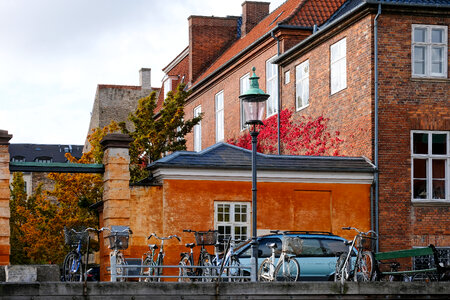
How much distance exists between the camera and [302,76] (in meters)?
30.7

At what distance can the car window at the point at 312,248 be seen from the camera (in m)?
19.1

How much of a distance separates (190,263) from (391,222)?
285 inches

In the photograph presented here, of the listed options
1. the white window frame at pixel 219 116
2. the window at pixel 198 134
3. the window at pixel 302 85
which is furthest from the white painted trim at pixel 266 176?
the window at pixel 198 134

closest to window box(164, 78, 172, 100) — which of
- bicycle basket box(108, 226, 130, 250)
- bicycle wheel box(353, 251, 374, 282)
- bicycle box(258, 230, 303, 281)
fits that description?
bicycle basket box(108, 226, 130, 250)

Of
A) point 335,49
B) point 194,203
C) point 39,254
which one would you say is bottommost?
point 39,254

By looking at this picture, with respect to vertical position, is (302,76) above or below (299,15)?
below

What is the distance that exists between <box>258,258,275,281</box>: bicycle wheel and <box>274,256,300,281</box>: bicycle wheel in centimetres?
14

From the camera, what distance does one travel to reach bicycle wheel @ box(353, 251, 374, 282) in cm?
1644

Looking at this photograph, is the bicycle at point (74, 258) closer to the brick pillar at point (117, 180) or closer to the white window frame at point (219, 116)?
the brick pillar at point (117, 180)

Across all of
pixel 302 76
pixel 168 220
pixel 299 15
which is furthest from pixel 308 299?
pixel 299 15

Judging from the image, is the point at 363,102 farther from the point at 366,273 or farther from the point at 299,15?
the point at 366,273

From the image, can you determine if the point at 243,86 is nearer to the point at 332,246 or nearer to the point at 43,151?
the point at 332,246

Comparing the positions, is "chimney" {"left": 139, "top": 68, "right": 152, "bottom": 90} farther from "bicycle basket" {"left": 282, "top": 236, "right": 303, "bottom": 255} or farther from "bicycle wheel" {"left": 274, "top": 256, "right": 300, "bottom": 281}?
"bicycle basket" {"left": 282, "top": 236, "right": 303, "bottom": 255}

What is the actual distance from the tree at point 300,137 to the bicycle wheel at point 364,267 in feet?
35.0
